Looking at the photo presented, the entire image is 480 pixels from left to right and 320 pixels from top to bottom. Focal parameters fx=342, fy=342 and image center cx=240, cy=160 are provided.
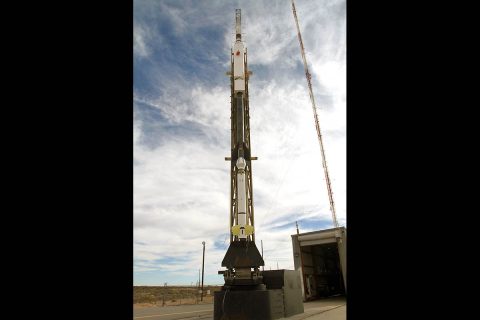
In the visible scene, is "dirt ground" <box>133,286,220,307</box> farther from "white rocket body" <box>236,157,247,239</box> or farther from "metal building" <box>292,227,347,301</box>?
"white rocket body" <box>236,157,247,239</box>

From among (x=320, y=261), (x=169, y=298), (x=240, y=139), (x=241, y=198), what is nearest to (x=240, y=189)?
(x=241, y=198)

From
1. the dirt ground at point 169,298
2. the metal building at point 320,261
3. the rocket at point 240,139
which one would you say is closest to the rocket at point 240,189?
the rocket at point 240,139

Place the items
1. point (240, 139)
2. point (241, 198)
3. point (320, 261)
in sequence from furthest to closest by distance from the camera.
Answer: point (320, 261)
point (240, 139)
point (241, 198)

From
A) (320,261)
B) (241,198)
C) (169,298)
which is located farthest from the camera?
(169,298)

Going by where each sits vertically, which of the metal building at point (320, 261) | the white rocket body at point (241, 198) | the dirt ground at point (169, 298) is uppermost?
the white rocket body at point (241, 198)

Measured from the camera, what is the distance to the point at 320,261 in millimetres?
20891

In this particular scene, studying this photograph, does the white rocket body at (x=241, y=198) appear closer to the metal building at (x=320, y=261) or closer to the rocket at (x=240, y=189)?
the rocket at (x=240, y=189)

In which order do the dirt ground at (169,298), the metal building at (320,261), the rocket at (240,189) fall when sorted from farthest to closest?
1. the dirt ground at (169,298)
2. the metal building at (320,261)
3. the rocket at (240,189)

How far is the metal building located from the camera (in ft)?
57.8

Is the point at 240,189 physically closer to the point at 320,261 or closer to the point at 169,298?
the point at 320,261

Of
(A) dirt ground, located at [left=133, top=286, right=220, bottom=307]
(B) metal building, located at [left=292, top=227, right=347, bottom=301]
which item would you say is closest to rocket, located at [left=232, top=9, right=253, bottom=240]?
(B) metal building, located at [left=292, top=227, right=347, bottom=301]

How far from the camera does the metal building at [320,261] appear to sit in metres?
17.6
